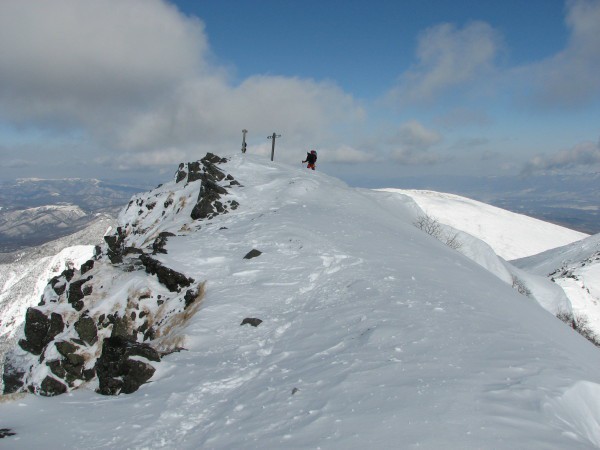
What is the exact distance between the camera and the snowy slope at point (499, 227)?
486ft

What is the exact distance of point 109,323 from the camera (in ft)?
57.2

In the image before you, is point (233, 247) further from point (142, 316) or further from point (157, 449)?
point (157, 449)

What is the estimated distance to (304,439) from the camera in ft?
20.7

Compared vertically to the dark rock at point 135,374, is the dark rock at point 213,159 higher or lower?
higher

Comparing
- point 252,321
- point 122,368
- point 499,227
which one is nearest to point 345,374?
point 252,321

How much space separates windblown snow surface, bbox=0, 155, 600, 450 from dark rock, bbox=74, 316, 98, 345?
4.83 meters

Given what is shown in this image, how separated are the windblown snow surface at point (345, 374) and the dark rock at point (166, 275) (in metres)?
0.42

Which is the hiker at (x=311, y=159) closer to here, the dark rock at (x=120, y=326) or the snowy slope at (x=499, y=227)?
the dark rock at (x=120, y=326)

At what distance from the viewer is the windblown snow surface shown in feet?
20.6

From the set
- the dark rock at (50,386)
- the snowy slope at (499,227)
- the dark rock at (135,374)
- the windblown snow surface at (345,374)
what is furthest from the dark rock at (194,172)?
the snowy slope at (499,227)

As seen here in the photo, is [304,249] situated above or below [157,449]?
above

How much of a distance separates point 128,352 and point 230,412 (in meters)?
4.23

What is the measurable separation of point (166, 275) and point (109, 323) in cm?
340

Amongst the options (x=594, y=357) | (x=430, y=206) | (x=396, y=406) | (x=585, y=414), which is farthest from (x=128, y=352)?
(x=430, y=206)
